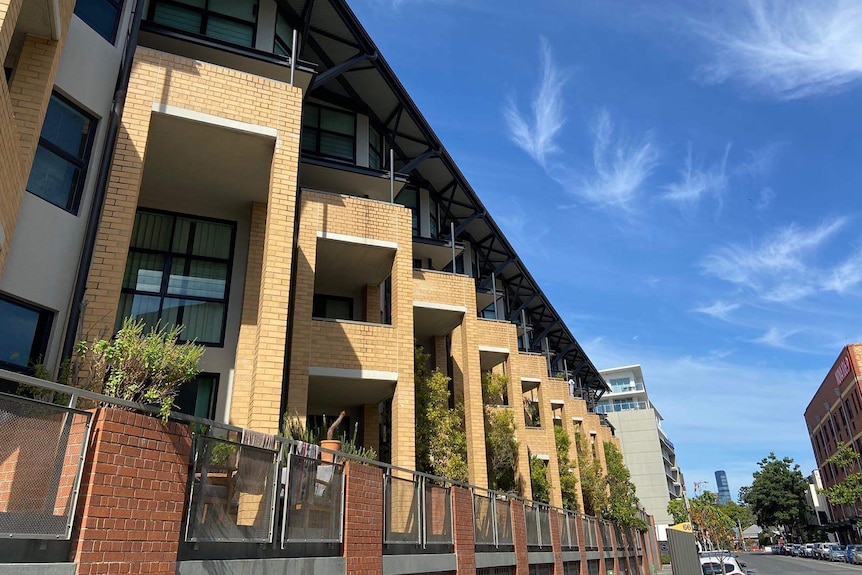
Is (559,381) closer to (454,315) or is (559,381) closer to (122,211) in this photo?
(454,315)

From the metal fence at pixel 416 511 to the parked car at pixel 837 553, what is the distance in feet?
187

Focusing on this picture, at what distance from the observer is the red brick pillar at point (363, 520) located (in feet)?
28.0

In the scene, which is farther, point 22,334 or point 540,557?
point 540,557

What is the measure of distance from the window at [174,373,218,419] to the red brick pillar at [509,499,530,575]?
8.49 m

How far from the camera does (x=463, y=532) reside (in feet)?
40.9

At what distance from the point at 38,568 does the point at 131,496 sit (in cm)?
97

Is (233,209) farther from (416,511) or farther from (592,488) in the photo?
(592,488)

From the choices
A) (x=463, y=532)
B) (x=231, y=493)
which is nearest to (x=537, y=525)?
(x=463, y=532)

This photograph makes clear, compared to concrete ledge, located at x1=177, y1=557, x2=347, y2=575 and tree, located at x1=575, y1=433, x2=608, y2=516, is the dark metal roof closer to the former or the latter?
tree, located at x1=575, y1=433, x2=608, y2=516

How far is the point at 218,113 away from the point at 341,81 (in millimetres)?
8081

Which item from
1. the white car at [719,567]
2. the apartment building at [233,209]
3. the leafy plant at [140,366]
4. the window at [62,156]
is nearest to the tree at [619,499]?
the white car at [719,567]

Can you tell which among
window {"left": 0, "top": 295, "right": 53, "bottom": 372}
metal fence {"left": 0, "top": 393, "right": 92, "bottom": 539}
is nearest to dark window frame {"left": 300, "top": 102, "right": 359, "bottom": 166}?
window {"left": 0, "top": 295, "right": 53, "bottom": 372}

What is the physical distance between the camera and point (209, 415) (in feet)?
43.2

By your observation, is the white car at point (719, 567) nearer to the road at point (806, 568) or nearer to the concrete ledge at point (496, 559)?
the road at point (806, 568)
